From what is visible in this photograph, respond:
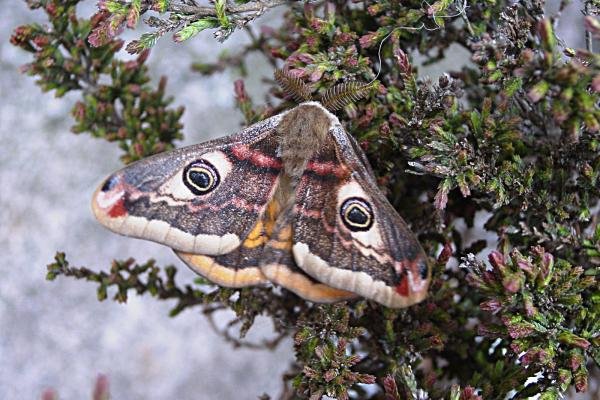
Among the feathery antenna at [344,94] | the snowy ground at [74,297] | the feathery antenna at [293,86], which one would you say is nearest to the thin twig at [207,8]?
the feathery antenna at [293,86]

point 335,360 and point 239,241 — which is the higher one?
point 239,241

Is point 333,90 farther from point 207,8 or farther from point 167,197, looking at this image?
point 167,197

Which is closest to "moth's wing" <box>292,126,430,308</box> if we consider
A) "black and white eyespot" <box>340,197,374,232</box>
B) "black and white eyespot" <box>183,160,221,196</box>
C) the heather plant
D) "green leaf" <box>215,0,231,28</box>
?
"black and white eyespot" <box>340,197,374,232</box>

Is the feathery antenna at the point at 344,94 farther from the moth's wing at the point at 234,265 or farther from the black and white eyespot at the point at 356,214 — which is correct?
the moth's wing at the point at 234,265

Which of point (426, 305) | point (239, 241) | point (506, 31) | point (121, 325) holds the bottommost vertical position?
point (121, 325)

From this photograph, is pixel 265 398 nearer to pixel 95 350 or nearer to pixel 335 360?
pixel 335 360

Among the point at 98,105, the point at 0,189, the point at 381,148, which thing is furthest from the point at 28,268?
the point at 381,148

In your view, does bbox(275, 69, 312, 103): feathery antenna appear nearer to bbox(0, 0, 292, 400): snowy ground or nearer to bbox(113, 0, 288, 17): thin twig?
bbox(113, 0, 288, 17): thin twig
